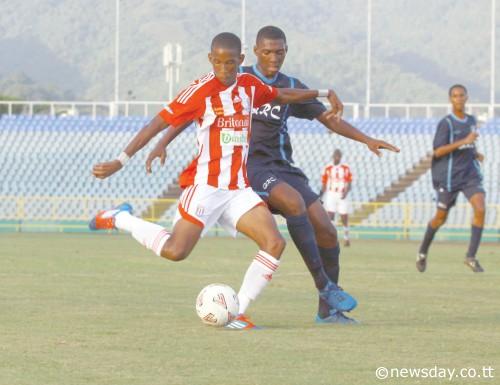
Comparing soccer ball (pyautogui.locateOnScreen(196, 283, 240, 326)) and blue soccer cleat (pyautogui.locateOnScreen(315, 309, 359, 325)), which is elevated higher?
soccer ball (pyautogui.locateOnScreen(196, 283, 240, 326))

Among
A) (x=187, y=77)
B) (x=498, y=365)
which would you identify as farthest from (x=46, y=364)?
(x=187, y=77)

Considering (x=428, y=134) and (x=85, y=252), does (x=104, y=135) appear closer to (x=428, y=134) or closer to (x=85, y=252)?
(x=428, y=134)

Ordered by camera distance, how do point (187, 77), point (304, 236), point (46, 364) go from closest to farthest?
point (46, 364) < point (304, 236) < point (187, 77)

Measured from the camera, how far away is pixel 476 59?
147 m

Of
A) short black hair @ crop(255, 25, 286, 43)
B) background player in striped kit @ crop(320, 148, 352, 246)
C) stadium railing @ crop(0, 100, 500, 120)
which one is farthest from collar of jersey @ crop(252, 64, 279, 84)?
stadium railing @ crop(0, 100, 500, 120)

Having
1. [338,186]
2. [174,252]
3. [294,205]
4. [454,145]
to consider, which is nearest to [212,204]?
[174,252]

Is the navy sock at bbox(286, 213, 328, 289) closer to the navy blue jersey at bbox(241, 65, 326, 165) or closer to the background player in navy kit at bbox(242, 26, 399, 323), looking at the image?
the background player in navy kit at bbox(242, 26, 399, 323)

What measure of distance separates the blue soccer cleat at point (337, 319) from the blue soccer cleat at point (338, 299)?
0.12 metres

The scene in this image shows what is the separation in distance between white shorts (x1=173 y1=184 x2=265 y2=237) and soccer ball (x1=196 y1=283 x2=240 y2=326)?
426mm

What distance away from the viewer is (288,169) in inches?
366

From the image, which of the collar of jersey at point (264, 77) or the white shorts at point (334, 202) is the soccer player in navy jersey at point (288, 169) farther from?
the white shorts at point (334, 202)

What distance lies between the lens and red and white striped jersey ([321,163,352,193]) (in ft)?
85.8

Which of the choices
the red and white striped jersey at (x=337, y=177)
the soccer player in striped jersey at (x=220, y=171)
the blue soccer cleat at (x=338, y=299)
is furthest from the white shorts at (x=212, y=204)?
the red and white striped jersey at (x=337, y=177)

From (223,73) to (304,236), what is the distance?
1.46 metres
